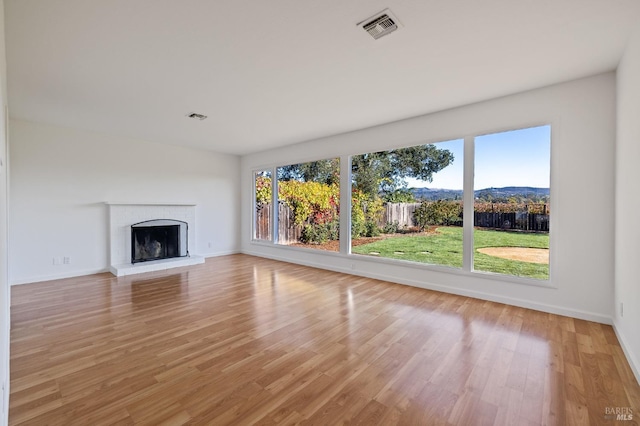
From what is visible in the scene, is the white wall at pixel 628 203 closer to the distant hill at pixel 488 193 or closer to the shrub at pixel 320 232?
the distant hill at pixel 488 193

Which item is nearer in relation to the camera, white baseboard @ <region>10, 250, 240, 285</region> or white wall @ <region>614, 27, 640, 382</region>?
white wall @ <region>614, 27, 640, 382</region>

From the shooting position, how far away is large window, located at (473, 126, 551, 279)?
340cm

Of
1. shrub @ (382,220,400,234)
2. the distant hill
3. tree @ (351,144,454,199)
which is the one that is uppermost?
tree @ (351,144,454,199)

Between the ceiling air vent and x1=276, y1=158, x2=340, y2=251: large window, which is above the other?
the ceiling air vent

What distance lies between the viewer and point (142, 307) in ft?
11.2

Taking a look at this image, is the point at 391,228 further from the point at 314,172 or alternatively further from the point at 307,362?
the point at 307,362

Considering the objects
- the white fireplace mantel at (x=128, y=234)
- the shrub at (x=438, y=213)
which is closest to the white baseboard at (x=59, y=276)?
the white fireplace mantel at (x=128, y=234)

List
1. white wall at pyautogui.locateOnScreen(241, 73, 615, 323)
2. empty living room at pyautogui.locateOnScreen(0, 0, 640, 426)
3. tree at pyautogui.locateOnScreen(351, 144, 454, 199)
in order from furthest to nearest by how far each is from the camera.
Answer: tree at pyautogui.locateOnScreen(351, 144, 454, 199) → white wall at pyautogui.locateOnScreen(241, 73, 615, 323) → empty living room at pyautogui.locateOnScreen(0, 0, 640, 426)

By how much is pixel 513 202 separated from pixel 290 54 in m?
3.23

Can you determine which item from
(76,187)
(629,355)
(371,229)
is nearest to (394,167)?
(371,229)

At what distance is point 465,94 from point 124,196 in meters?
6.14

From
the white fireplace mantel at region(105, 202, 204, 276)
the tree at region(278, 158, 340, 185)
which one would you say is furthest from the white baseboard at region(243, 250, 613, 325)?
the white fireplace mantel at region(105, 202, 204, 276)

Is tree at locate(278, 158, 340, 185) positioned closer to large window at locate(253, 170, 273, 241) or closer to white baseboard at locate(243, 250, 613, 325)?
large window at locate(253, 170, 273, 241)

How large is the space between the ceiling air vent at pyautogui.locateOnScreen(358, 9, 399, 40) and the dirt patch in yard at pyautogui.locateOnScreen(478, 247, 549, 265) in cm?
300
